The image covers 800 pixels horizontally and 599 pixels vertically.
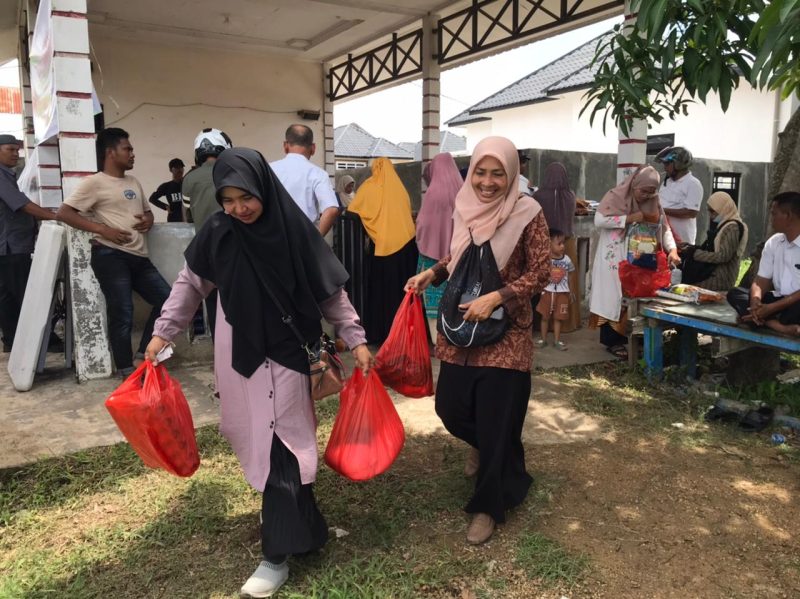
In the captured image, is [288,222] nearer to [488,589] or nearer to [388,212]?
[488,589]

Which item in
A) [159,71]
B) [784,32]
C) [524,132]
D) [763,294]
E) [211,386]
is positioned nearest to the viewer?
[784,32]

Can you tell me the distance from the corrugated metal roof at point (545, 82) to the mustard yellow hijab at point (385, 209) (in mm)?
13982

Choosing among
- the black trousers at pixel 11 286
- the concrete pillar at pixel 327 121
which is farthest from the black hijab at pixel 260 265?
the concrete pillar at pixel 327 121

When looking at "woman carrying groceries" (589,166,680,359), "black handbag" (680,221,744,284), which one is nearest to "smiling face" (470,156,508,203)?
"woman carrying groceries" (589,166,680,359)

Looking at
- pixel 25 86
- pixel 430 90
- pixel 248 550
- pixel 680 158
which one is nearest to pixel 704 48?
pixel 248 550

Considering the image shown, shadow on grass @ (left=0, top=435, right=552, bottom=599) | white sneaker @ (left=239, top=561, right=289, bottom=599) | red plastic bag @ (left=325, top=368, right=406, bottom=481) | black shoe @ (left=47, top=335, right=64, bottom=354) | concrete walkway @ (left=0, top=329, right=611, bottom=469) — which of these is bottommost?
shadow on grass @ (left=0, top=435, right=552, bottom=599)

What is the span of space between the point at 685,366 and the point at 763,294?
0.96m

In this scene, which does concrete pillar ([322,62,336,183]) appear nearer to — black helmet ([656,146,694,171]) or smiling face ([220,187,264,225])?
black helmet ([656,146,694,171])

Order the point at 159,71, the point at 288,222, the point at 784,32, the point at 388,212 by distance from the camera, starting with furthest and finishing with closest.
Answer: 1. the point at 159,71
2. the point at 388,212
3. the point at 288,222
4. the point at 784,32

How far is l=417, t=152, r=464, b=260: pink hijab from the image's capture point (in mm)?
5027

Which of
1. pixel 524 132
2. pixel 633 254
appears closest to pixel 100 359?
pixel 633 254

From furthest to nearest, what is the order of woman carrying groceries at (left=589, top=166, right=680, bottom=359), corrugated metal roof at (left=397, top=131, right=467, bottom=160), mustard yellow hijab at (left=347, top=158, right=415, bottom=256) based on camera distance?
corrugated metal roof at (left=397, top=131, right=467, bottom=160) < mustard yellow hijab at (left=347, top=158, right=415, bottom=256) < woman carrying groceries at (left=589, top=166, right=680, bottom=359)

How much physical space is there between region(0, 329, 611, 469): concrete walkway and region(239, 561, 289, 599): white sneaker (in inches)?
64.2

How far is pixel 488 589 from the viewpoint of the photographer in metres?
2.34
